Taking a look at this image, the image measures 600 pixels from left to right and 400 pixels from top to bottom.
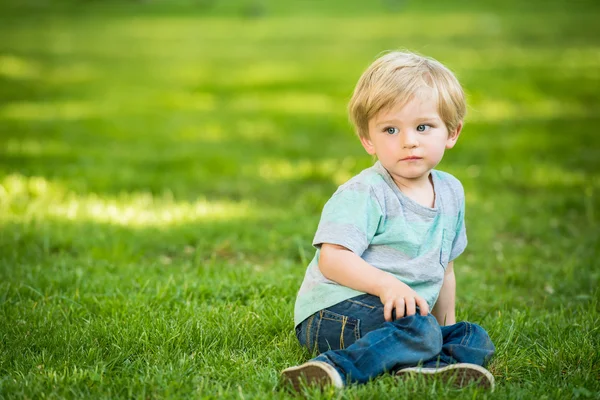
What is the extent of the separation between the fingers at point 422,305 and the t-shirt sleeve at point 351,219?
31cm

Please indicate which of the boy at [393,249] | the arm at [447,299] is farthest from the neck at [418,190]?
the arm at [447,299]

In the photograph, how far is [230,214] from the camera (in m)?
5.99

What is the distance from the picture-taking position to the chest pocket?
10.9 feet

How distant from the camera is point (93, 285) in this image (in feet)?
13.8

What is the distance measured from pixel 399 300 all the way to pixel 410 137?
0.72m

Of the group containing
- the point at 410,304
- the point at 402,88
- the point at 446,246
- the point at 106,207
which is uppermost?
the point at 402,88

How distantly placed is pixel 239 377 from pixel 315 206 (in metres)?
3.36

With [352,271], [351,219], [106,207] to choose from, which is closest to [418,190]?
[351,219]

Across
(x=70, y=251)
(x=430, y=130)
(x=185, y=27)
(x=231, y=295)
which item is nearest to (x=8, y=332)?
(x=231, y=295)

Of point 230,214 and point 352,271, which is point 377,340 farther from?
point 230,214

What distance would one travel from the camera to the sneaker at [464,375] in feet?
9.50

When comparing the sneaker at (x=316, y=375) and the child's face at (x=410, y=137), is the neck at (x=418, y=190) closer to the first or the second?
the child's face at (x=410, y=137)

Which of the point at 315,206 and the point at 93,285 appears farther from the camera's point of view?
the point at 315,206

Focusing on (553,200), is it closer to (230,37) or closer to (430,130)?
(430,130)
